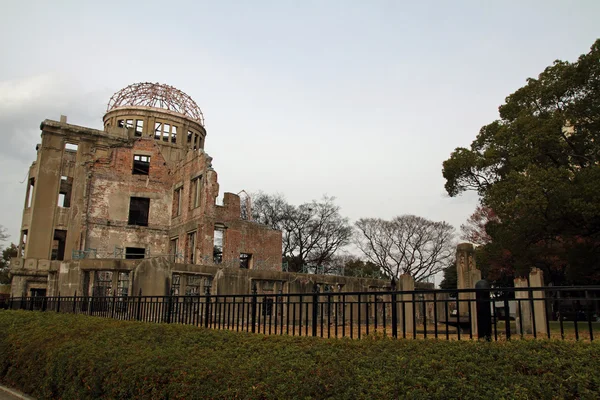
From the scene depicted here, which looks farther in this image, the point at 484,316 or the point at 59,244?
the point at 59,244

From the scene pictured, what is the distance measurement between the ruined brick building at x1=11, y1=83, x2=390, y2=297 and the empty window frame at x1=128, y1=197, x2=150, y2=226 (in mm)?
79

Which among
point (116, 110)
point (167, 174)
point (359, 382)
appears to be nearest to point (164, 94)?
point (116, 110)

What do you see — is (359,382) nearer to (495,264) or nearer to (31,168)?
(495,264)

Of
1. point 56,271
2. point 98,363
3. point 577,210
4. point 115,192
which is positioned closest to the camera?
point 98,363

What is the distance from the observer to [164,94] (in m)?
41.8

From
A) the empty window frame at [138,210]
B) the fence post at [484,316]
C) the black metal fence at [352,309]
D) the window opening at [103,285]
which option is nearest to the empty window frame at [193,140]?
the empty window frame at [138,210]

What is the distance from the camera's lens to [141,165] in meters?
39.1

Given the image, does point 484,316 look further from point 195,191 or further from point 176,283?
point 195,191

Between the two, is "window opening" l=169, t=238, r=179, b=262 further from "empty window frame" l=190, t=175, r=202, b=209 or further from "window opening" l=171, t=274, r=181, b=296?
"window opening" l=171, t=274, r=181, b=296

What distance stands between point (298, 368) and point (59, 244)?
40.8 m

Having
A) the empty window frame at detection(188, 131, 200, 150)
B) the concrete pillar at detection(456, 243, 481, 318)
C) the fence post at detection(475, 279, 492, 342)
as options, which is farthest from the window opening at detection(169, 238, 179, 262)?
the fence post at detection(475, 279, 492, 342)

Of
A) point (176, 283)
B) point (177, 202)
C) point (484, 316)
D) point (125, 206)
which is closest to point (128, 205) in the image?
point (125, 206)

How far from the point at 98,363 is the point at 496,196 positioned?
1876cm

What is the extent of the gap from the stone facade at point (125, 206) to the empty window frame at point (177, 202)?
0.28 ft
